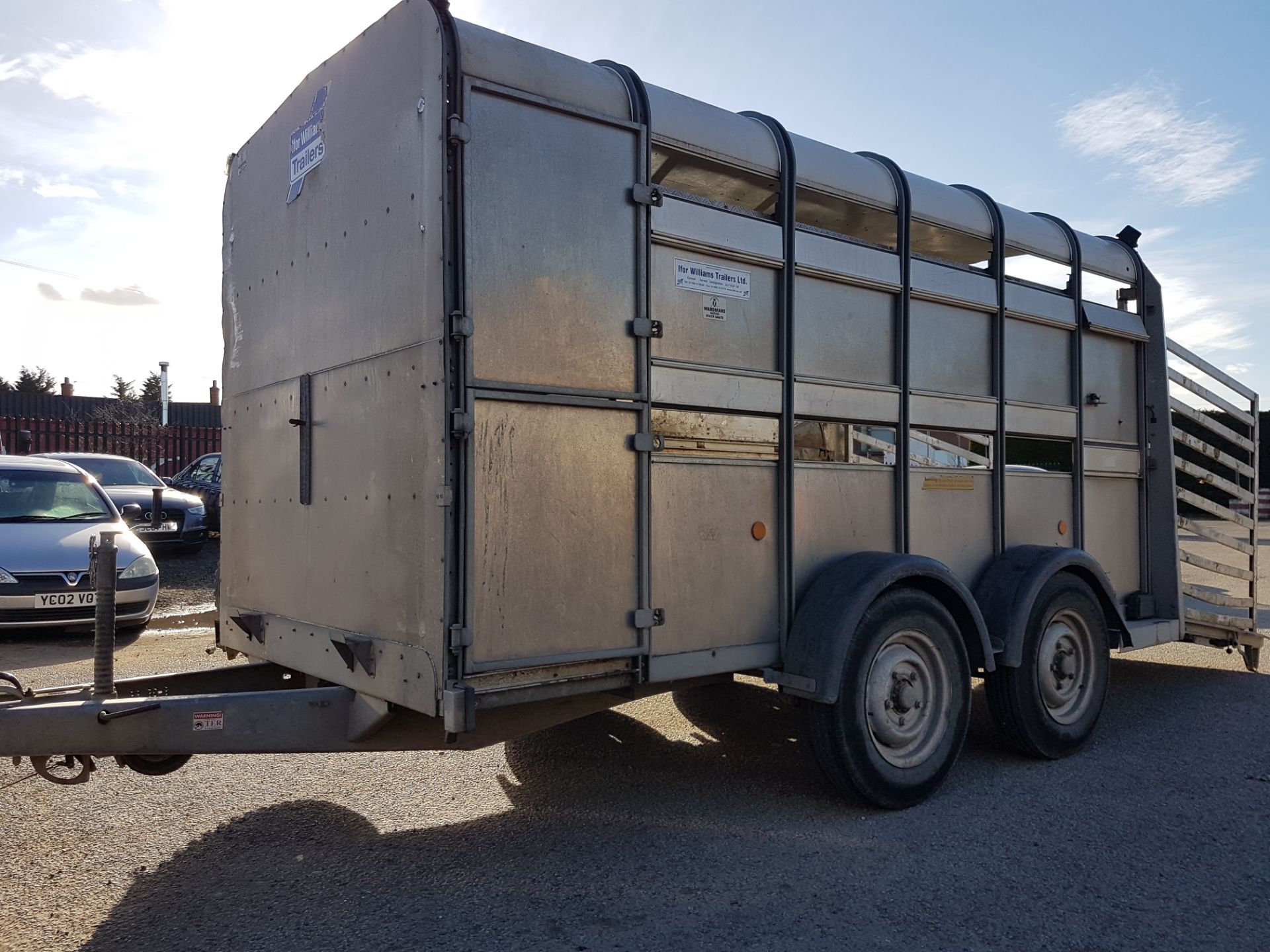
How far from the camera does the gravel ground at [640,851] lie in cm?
327

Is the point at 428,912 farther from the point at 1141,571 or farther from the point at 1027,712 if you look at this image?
A: the point at 1141,571

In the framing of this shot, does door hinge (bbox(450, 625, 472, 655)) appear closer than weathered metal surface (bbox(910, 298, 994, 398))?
Yes

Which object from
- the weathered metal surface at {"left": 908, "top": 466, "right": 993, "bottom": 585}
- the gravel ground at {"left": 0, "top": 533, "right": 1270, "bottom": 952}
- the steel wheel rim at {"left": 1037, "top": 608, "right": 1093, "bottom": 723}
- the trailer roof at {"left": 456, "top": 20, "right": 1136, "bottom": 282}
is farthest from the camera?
the steel wheel rim at {"left": 1037, "top": 608, "right": 1093, "bottom": 723}

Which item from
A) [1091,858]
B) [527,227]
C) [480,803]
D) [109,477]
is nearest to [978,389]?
[1091,858]

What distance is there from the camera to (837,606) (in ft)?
13.9

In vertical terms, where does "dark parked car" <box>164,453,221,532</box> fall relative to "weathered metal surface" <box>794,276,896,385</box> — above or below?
below

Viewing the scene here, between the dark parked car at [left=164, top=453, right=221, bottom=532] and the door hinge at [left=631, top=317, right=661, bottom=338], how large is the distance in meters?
11.6

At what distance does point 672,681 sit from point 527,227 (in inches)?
72.5

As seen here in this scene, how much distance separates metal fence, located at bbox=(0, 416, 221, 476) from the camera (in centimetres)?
2028

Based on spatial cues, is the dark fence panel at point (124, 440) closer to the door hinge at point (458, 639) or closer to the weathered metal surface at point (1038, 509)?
the weathered metal surface at point (1038, 509)

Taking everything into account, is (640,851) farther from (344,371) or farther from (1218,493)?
(1218,493)

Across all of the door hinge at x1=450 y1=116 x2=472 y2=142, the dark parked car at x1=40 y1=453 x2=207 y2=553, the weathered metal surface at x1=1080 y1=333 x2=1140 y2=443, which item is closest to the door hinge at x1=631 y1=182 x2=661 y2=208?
the door hinge at x1=450 y1=116 x2=472 y2=142

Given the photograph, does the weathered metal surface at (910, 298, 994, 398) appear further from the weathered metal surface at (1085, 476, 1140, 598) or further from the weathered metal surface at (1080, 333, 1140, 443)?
the weathered metal surface at (1085, 476, 1140, 598)

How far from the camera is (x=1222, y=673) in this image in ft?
24.5
